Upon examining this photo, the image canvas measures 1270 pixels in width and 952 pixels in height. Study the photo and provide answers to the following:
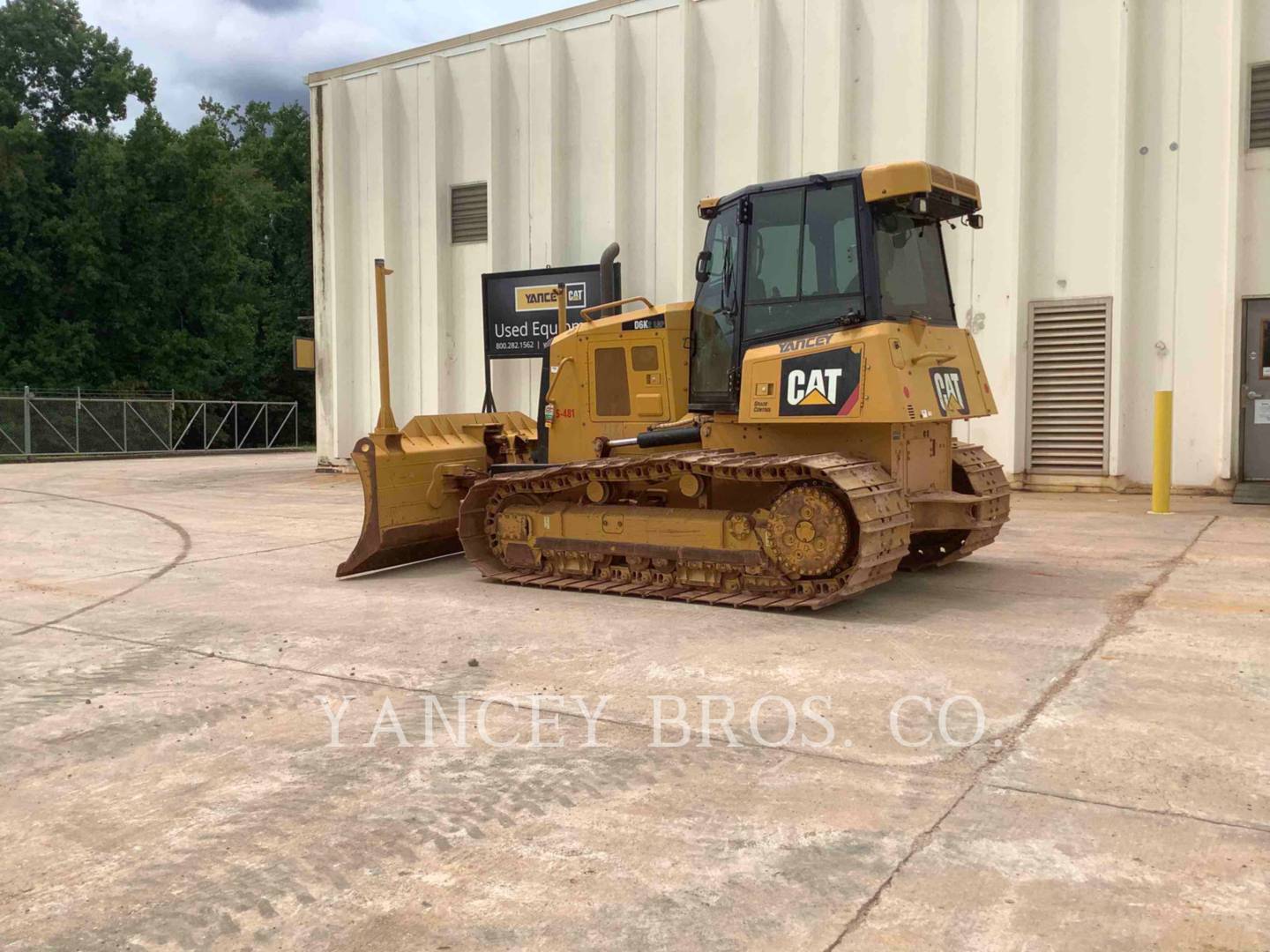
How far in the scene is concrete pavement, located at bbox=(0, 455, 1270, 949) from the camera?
2854 mm

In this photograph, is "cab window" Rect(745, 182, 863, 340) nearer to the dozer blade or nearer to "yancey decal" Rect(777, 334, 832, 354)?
"yancey decal" Rect(777, 334, 832, 354)

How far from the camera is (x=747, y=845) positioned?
10.7 feet

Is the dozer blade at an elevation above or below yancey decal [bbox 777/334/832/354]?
below

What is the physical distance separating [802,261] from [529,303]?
10.3 m

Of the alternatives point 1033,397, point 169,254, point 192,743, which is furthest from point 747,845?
point 169,254

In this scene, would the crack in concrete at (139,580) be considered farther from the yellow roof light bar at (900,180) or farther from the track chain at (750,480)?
the yellow roof light bar at (900,180)

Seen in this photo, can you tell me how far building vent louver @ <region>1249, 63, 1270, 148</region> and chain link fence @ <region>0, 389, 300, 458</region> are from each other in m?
27.0

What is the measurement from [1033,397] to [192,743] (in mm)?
12063

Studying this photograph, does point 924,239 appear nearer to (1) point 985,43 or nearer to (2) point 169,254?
(1) point 985,43

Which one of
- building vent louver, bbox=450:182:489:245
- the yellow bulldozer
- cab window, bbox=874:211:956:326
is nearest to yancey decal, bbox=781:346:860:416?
the yellow bulldozer

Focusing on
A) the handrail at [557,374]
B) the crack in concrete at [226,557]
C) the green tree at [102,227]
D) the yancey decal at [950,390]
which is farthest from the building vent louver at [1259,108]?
Answer: the green tree at [102,227]

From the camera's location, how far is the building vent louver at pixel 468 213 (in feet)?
59.2

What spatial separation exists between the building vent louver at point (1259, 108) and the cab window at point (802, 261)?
845cm

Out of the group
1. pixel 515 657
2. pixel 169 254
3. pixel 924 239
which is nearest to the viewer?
pixel 515 657
